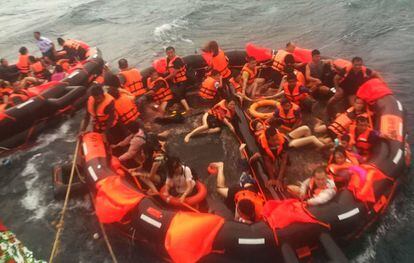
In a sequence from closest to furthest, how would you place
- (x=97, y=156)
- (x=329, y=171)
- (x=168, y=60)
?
(x=329, y=171), (x=97, y=156), (x=168, y=60)

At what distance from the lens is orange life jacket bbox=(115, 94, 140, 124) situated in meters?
6.43

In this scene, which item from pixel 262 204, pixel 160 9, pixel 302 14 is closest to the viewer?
pixel 262 204

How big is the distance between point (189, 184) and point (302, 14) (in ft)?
45.9

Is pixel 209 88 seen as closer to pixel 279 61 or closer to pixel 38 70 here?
pixel 279 61

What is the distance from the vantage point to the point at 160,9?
2125 cm

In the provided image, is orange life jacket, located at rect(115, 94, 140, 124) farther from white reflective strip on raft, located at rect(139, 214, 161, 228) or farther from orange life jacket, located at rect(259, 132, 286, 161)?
orange life jacket, located at rect(259, 132, 286, 161)

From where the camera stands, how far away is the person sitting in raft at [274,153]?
527 cm

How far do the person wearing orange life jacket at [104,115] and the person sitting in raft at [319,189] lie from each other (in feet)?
12.0

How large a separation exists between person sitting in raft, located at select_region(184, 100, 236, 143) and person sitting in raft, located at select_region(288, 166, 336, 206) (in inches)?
93.8

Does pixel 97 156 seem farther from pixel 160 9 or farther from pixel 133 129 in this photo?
pixel 160 9

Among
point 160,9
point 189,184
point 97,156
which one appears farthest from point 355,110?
point 160,9

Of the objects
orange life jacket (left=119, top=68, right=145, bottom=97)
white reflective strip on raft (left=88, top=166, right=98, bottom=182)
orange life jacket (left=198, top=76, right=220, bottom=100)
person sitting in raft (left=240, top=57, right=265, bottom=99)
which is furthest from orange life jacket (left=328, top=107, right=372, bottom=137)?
orange life jacket (left=119, top=68, right=145, bottom=97)

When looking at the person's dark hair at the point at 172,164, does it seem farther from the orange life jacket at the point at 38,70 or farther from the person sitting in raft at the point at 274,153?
the orange life jacket at the point at 38,70

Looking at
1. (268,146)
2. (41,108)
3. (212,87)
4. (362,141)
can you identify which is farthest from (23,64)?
(362,141)
